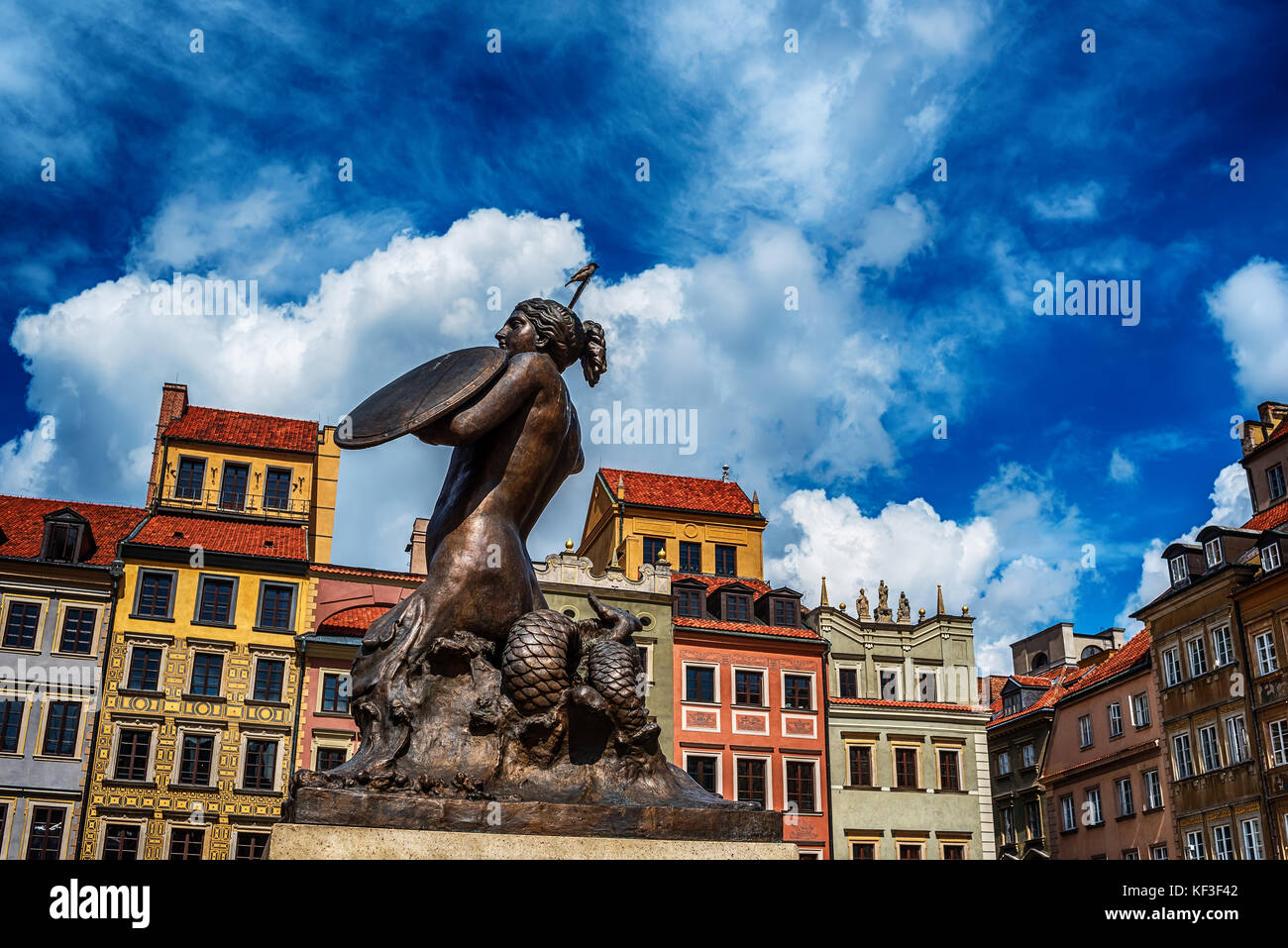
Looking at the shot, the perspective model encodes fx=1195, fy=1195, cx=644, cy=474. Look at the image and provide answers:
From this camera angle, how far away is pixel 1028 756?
49.4 m

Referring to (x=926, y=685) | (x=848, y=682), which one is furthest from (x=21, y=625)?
(x=926, y=685)

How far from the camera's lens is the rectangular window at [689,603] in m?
43.4

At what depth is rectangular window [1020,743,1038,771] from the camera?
48.8m

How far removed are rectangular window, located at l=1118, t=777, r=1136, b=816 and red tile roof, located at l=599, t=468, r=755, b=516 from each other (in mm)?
17007

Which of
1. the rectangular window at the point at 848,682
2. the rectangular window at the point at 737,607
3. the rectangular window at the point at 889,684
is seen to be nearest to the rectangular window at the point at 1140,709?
the rectangular window at the point at 889,684

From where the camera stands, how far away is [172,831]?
35125 mm

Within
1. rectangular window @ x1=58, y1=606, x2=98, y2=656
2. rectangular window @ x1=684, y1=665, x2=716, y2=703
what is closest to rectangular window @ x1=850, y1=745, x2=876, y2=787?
rectangular window @ x1=684, y1=665, x2=716, y2=703

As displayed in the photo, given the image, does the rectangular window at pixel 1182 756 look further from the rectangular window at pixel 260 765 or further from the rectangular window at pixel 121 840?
the rectangular window at pixel 121 840

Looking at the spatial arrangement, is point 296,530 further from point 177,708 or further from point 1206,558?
point 1206,558

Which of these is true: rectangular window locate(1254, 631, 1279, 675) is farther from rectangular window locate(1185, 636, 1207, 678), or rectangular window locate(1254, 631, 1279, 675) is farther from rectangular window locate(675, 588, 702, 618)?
rectangular window locate(675, 588, 702, 618)

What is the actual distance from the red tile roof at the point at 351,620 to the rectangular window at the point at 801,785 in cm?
1491

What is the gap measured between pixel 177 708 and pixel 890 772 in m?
24.0

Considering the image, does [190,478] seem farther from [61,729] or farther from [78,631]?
[61,729]
